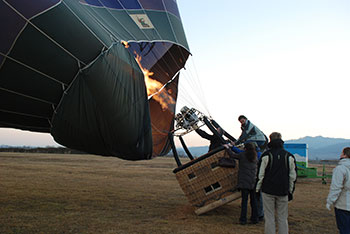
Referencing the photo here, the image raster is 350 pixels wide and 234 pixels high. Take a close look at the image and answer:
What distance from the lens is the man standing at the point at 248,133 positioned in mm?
5363

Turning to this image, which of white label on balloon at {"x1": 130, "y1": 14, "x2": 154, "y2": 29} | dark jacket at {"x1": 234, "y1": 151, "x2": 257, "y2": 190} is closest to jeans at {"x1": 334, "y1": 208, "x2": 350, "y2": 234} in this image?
dark jacket at {"x1": 234, "y1": 151, "x2": 257, "y2": 190}

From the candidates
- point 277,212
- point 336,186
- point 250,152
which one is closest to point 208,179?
point 250,152

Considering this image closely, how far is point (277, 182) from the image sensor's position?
150 inches

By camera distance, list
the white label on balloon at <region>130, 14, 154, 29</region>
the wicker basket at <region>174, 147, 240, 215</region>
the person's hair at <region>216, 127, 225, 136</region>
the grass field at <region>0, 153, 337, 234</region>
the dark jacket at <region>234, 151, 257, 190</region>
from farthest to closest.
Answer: the person's hair at <region>216, 127, 225, 136</region> < the white label on balloon at <region>130, 14, 154, 29</region> < the wicker basket at <region>174, 147, 240, 215</region> < the dark jacket at <region>234, 151, 257, 190</region> < the grass field at <region>0, 153, 337, 234</region>

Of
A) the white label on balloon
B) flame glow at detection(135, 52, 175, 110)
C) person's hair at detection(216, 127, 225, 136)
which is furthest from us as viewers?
flame glow at detection(135, 52, 175, 110)

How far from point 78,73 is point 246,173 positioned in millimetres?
2906

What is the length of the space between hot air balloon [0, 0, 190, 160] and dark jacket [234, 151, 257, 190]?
1.49m

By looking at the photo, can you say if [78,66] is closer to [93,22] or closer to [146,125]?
[93,22]

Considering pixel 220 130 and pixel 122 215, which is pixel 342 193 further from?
pixel 122 215

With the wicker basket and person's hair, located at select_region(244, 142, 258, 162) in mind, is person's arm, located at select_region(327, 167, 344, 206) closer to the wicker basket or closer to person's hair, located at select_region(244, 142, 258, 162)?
person's hair, located at select_region(244, 142, 258, 162)

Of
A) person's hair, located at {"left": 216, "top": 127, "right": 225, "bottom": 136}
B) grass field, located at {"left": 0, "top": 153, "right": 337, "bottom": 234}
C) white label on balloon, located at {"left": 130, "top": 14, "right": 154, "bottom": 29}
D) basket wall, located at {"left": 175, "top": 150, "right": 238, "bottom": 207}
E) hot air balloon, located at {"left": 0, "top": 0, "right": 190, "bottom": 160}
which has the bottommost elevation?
grass field, located at {"left": 0, "top": 153, "right": 337, "bottom": 234}

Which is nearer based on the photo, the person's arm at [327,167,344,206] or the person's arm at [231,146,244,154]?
the person's arm at [327,167,344,206]

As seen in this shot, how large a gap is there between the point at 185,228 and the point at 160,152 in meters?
2.33

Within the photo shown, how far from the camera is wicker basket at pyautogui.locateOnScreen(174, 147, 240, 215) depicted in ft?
17.0
